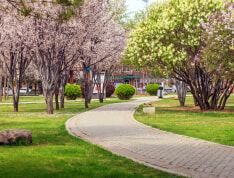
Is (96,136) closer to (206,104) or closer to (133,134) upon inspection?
(133,134)

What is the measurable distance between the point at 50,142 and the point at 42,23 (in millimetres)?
11217

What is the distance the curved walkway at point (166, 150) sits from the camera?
255 inches

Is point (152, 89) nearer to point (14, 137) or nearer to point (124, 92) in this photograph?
point (124, 92)

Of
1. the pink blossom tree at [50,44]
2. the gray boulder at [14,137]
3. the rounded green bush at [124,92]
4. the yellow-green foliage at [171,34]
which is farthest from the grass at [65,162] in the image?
the rounded green bush at [124,92]

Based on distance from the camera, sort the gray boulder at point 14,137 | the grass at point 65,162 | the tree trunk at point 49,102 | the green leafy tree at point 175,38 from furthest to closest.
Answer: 1. the tree trunk at point 49,102
2. the green leafy tree at point 175,38
3. the gray boulder at point 14,137
4. the grass at point 65,162

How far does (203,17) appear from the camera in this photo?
1978cm

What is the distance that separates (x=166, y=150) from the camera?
27.3 feet

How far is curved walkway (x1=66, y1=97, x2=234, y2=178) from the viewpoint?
6477 mm

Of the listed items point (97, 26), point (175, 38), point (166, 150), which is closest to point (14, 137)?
point (166, 150)

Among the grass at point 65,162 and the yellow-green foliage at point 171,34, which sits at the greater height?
the yellow-green foliage at point 171,34

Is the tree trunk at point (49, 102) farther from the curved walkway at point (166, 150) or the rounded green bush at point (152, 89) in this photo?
the rounded green bush at point (152, 89)

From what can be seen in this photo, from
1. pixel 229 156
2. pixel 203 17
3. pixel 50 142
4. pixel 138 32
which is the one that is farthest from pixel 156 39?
pixel 229 156

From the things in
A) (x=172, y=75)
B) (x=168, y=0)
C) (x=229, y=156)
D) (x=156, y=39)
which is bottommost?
(x=229, y=156)

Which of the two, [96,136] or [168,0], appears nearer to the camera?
[96,136]
